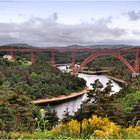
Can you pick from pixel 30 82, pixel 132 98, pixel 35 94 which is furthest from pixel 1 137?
pixel 30 82

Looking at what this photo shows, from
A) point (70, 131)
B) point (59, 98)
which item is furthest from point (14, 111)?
point (59, 98)

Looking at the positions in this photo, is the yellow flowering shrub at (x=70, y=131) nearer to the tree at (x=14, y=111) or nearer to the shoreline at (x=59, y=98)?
the tree at (x=14, y=111)

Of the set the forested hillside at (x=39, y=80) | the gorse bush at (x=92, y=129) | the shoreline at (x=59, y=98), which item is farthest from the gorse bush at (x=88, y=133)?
the forested hillside at (x=39, y=80)

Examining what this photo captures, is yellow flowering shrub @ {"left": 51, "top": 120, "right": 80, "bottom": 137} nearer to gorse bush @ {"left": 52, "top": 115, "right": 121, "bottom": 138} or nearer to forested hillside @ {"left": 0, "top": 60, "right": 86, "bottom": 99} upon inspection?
gorse bush @ {"left": 52, "top": 115, "right": 121, "bottom": 138}

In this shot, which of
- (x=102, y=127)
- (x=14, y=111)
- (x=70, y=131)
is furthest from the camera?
(x=14, y=111)

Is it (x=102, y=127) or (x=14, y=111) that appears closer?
(x=102, y=127)

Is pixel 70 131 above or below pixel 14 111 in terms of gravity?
above

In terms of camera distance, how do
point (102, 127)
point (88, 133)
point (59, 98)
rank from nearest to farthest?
1. point (88, 133)
2. point (102, 127)
3. point (59, 98)

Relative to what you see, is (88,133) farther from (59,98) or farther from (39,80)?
(39,80)

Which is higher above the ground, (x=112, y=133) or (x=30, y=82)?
(x=112, y=133)

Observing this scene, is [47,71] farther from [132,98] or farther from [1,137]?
[1,137]

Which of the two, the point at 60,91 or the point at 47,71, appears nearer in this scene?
the point at 60,91
